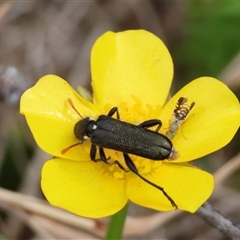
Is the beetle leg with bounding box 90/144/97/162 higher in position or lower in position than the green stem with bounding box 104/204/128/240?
higher

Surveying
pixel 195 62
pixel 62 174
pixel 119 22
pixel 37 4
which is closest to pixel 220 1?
pixel 195 62

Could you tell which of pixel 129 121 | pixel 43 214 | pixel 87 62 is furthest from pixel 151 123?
pixel 87 62

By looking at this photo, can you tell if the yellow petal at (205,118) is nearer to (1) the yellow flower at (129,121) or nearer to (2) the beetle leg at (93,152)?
(1) the yellow flower at (129,121)

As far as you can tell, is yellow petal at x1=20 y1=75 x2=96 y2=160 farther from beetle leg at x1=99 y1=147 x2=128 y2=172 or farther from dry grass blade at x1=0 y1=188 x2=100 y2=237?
dry grass blade at x1=0 y1=188 x2=100 y2=237

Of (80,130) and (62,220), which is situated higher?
(80,130)

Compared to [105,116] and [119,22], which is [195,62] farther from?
[105,116]

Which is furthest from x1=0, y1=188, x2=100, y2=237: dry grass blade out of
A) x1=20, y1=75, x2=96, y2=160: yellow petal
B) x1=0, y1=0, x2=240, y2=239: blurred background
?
x1=20, y1=75, x2=96, y2=160: yellow petal

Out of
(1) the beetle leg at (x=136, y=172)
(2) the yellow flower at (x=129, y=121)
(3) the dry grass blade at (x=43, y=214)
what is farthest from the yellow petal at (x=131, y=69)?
(3) the dry grass blade at (x=43, y=214)
